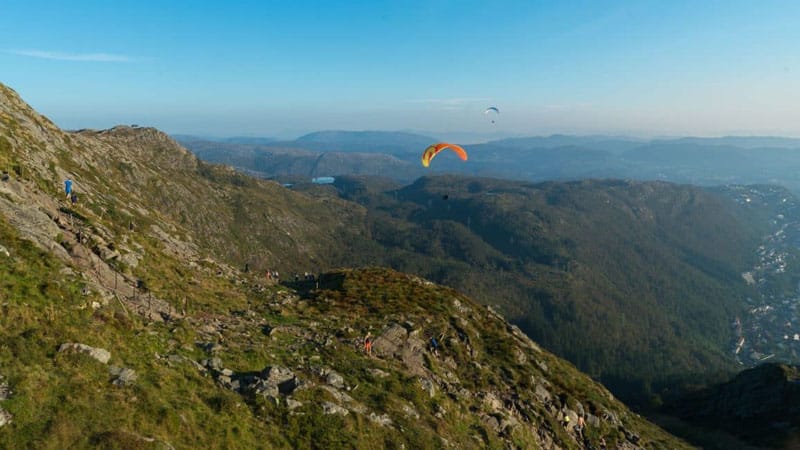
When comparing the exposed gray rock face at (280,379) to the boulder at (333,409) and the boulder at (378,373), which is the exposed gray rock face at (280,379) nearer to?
the boulder at (333,409)

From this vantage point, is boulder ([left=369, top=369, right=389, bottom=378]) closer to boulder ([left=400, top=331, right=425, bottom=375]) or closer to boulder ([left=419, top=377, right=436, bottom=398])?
boulder ([left=419, top=377, right=436, bottom=398])

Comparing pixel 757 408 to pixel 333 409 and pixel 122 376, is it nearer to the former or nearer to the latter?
pixel 333 409

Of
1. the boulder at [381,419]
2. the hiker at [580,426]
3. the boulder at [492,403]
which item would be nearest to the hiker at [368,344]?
the boulder at [381,419]

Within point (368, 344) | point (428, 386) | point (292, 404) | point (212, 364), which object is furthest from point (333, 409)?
point (368, 344)

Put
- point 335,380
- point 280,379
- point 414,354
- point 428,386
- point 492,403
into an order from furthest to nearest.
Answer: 1. point 414,354
2. point 492,403
3. point 428,386
4. point 335,380
5. point 280,379

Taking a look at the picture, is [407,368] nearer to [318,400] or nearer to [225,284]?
[318,400]

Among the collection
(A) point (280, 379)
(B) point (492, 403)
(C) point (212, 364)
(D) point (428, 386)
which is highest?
(C) point (212, 364)
